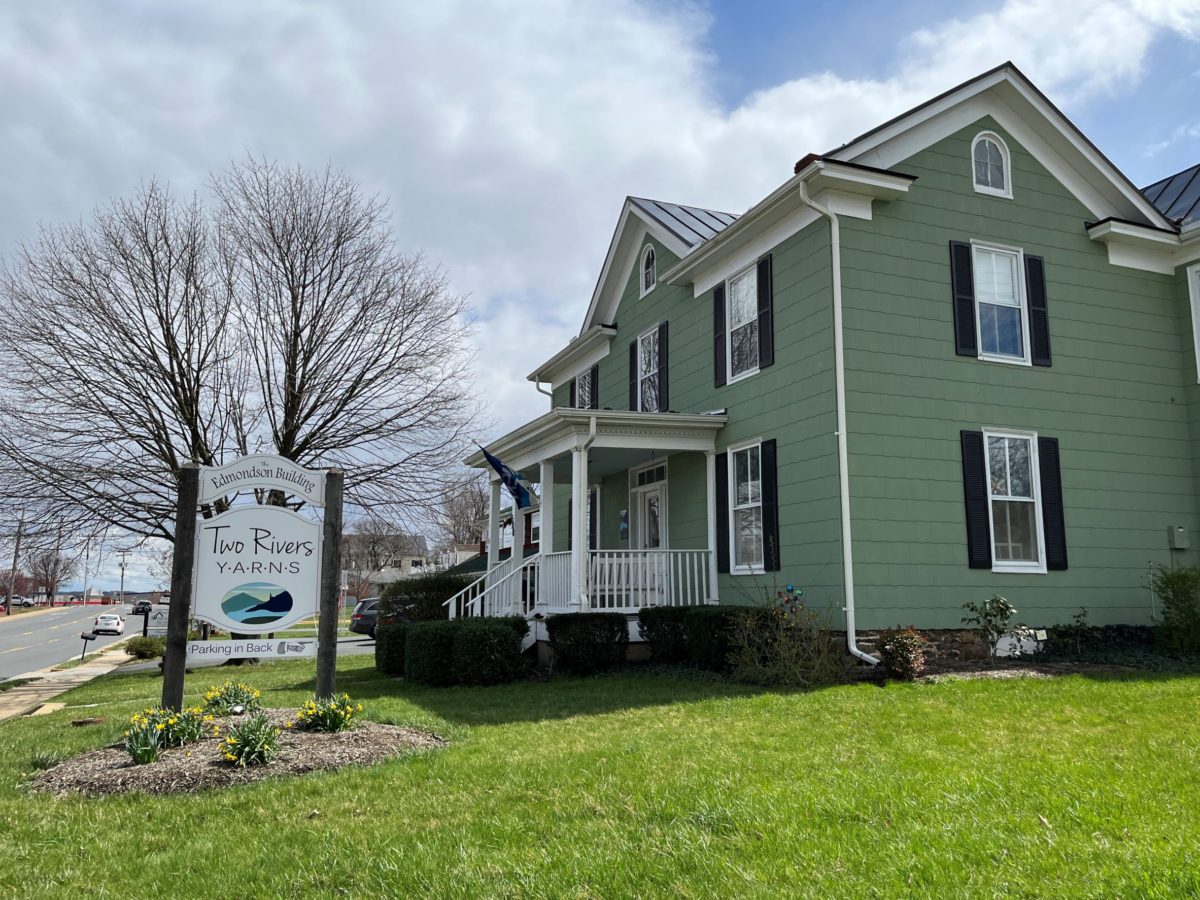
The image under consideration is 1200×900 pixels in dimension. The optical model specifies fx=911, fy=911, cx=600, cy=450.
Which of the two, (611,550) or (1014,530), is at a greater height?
(1014,530)

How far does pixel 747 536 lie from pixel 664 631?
1757 mm

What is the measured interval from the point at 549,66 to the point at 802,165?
341 centimetres

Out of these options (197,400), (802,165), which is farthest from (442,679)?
(197,400)

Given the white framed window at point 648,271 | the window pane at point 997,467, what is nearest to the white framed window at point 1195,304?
the window pane at point 997,467

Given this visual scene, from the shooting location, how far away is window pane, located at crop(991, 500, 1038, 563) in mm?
11625

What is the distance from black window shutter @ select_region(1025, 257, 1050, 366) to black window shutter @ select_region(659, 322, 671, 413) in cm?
550

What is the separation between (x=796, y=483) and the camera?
11.5 meters

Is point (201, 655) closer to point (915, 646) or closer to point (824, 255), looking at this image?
point (915, 646)

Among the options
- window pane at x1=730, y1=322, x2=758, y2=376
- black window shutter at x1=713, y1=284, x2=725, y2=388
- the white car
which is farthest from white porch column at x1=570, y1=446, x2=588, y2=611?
the white car

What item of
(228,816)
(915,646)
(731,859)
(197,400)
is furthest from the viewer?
(197,400)

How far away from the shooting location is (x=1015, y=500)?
11.8m

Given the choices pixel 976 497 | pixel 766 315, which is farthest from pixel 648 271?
pixel 976 497

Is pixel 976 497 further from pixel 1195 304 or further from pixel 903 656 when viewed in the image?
pixel 1195 304

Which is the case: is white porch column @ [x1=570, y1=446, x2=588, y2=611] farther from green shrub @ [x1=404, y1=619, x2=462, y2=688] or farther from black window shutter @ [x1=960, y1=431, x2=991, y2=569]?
black window shutter @ [x1=960, y1=431, x2=991, y2=569]
